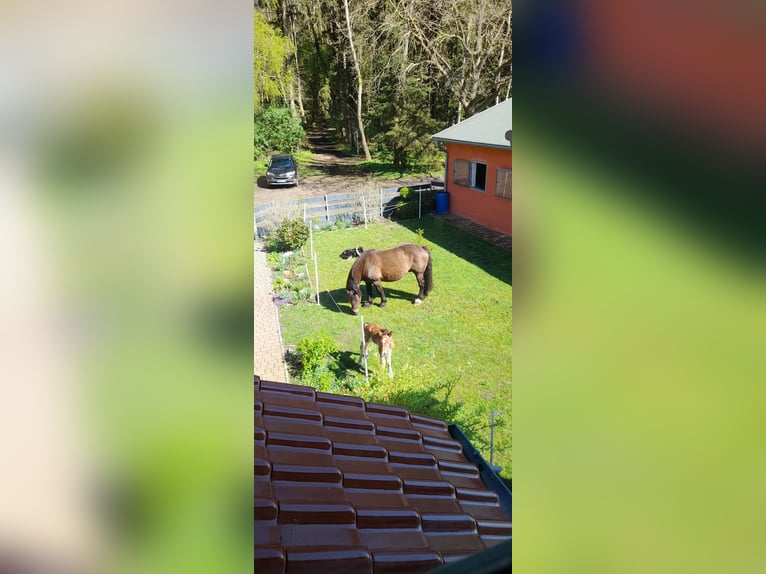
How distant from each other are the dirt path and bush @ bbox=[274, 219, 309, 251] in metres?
1.20

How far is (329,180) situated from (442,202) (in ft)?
8.62

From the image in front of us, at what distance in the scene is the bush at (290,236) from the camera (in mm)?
8359

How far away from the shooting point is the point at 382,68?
13.2 meters

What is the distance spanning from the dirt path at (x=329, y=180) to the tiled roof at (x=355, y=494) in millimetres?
8008

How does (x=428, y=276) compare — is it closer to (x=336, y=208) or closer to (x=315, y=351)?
(x=315, y=351)

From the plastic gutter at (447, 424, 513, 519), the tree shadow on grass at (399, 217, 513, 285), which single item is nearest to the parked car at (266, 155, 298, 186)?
the tree shadow on grass at (399, 217, 513, 285)

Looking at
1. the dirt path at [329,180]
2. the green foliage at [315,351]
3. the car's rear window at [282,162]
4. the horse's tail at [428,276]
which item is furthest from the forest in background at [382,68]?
the green foliage at [315,351]

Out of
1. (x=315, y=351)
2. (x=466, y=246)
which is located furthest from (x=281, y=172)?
(x=315, y=351)
